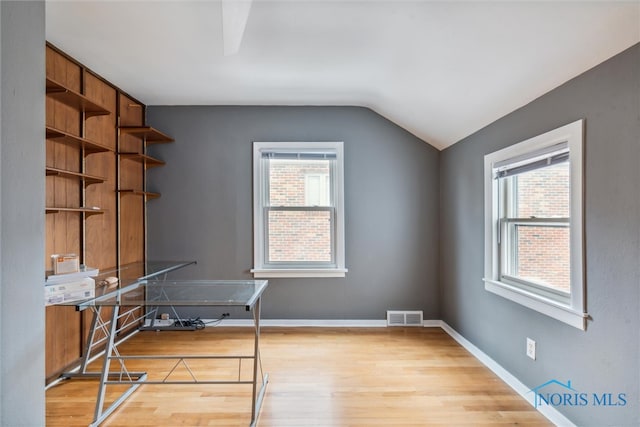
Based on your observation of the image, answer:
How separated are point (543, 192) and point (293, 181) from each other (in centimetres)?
241

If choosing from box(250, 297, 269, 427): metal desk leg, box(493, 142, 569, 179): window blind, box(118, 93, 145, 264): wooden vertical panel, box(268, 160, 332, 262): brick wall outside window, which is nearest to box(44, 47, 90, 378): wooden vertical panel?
box(118, 93, 145, 264): wooden vertical panel

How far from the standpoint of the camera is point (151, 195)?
3.58m

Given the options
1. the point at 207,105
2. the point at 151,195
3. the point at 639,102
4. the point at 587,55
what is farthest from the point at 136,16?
the point at 639,102

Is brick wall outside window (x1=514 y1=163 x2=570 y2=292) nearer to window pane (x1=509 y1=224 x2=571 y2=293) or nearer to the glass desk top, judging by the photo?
window pane (x1=509 y1=224 x2=571 y2=293)

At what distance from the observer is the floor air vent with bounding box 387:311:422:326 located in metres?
3.74

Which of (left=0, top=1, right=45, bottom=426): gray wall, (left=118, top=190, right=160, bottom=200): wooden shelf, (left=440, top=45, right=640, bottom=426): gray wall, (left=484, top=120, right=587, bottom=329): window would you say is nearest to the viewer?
(left=0, top=1, right=45, bottom=426): gray wall

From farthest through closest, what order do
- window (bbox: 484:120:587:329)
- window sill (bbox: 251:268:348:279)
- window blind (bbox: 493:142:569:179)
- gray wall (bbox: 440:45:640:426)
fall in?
window sill (bbox: 251:268:348:279) < window blind (bbox: 493:142:569:179) < window (bbox: 484:120:587:329) < gray wall (bbox: 440:45:640:426)

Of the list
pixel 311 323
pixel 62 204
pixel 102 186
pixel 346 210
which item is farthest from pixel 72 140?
pixel 311 323

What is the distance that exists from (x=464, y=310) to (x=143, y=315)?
3381 millimetres

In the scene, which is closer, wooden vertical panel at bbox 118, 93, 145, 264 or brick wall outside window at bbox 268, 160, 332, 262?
wooden vertical panel at bbox 118, 93, 145, 264

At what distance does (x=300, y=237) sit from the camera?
3.81 meters

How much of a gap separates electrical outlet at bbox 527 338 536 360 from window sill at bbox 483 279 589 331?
0.24m

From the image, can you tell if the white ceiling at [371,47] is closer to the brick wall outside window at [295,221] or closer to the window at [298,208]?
the window at [298,208]

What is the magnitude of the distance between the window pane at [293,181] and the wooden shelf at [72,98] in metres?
1.71
